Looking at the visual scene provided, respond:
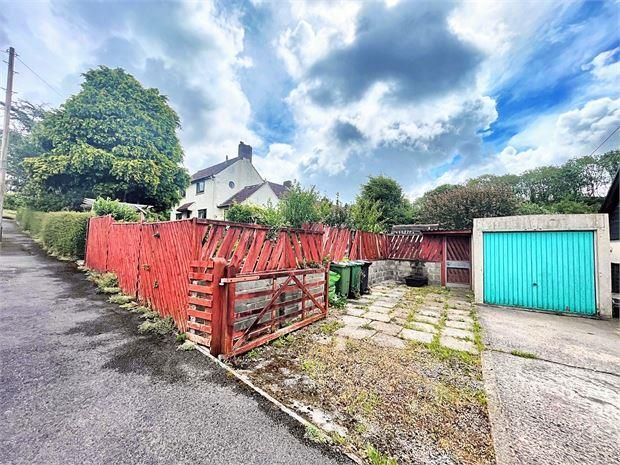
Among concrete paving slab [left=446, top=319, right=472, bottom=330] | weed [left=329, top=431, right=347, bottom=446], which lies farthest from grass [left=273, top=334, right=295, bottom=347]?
concrete paving slab [left=446, top=319, right=472, bottom=330]

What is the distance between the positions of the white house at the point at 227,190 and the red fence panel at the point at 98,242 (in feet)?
35.7

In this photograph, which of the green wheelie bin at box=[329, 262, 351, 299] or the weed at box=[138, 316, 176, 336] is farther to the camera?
the green wheelie bin at box=[329, 262, 351, 299]

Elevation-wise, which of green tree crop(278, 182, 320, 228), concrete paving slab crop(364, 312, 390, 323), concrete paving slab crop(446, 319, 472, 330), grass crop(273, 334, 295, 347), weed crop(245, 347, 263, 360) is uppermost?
green tree crop(278, 182, 320, 228)

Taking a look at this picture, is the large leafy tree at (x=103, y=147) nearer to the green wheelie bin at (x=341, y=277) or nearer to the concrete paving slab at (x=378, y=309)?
the green wheelie bin at (x=341, y=277)

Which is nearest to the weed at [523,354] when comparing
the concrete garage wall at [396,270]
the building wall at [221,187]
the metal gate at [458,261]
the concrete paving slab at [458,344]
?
the concrete paving slab at [458,344]

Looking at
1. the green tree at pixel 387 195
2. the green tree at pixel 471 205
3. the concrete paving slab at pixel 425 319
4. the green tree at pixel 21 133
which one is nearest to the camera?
the concrete paving slab at pixel 425 319

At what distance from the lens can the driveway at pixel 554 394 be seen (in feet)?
6.32

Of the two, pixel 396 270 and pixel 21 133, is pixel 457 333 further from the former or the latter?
pixel 21 133

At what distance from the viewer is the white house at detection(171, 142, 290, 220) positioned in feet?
69.5

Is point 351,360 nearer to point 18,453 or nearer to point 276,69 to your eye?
point 18,453

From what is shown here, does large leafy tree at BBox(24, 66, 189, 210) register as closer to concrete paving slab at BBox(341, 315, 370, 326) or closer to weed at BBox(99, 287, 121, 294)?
weed at BBox(99, 287, 121, 294)

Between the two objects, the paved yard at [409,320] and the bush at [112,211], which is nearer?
the paved yard at [409,320]

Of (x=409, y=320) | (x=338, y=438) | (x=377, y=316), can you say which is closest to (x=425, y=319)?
(x=409, y=320)

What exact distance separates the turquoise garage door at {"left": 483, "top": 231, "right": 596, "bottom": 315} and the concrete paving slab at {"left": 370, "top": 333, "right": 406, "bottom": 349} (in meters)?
4.55
